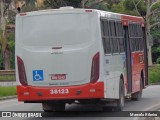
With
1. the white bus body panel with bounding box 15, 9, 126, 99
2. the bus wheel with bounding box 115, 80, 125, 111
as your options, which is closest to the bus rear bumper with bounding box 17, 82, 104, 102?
the white bus body panel with bounding box 15, 9, 126, 99

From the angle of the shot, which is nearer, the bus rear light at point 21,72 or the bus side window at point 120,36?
the bus rear light at point 21,72

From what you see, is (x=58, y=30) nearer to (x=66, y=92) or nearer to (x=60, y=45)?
(x=60, y=45)

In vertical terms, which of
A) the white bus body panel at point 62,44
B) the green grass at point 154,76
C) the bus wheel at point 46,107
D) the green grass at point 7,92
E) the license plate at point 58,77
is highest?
the white bus body panel at point 62,44

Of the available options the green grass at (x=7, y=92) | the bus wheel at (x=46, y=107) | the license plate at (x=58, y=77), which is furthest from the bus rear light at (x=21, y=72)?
the green grass at (x=7, y=92)

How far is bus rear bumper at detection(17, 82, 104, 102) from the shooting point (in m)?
17.9

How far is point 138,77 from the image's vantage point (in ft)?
81.0

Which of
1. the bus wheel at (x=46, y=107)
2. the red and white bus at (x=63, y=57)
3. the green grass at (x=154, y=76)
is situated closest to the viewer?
the red and white bus at (x=63, y=57)

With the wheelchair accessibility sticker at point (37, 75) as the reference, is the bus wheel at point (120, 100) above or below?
below

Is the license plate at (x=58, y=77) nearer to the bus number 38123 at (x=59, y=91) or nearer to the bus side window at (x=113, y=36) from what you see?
the bus number 38123 at (x=59, y=91)

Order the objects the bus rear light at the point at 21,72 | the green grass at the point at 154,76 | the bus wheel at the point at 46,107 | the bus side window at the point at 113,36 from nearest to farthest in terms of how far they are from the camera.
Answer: the bus rear light at the point at 21,72
the bus side window at the point at 113,36
the bus wheel at the point at 46,107
the green grass at the point at 154,76

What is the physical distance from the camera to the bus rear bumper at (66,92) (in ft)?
58.6

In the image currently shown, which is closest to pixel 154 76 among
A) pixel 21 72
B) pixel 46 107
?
pixel 46 107

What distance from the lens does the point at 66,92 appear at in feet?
58.9

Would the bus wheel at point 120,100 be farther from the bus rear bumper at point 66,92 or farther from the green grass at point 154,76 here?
the green grass at point 154,76
